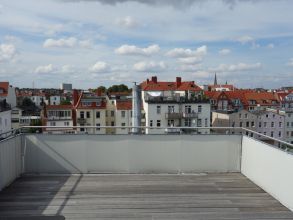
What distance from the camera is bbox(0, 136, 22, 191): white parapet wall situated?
5.11 m

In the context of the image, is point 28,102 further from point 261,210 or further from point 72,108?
point 261,210

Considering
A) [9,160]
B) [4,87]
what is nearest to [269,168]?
[9,160]

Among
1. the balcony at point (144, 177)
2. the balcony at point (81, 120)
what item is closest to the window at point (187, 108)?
the balcony at point (81, 120)

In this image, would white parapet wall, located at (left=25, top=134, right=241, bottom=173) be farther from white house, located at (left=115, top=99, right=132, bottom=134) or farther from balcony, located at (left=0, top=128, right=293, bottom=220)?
white house, located at (left=115, top=99, right=132, bottom=134)

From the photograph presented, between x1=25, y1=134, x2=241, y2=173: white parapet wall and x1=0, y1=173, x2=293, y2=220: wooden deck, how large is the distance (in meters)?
0.25

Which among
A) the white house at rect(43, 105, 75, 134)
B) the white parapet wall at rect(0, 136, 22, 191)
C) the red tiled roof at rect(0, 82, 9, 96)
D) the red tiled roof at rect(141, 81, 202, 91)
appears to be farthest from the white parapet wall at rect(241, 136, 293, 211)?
the red tiled roof at rect(0, 82, 9, 96)

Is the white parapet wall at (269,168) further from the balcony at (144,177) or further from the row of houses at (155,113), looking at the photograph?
the row of houses at (155,113)

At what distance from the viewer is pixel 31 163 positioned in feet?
19.9

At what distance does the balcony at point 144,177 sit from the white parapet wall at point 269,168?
0.01 metres

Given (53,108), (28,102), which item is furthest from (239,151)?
(28,102)

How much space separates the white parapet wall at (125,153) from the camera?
606 centimetres

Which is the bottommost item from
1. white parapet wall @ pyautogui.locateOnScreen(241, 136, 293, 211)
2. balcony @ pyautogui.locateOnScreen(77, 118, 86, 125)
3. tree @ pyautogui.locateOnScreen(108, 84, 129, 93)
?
balcony @ pyautogui.locateOnScreen(77, 118, 86, 125)

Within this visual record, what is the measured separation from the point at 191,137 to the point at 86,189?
2.24 meters

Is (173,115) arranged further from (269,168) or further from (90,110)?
(269,168)
